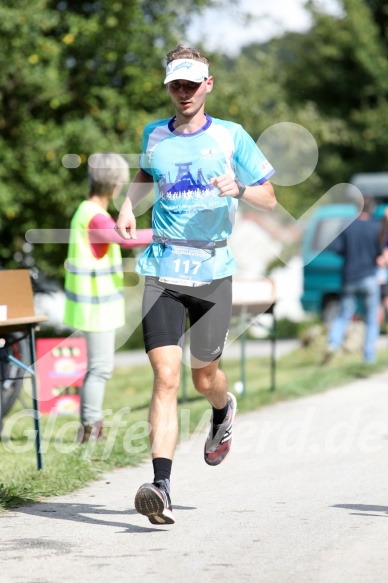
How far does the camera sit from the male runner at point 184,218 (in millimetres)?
5516

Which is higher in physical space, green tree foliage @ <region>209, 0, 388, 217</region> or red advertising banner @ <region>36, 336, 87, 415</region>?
green tree foliage @ <region>209, 0, 388, 217</region>

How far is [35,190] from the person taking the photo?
1541 centimetres

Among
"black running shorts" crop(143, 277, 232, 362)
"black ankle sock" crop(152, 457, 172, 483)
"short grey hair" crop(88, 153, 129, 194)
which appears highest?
"short grey hair" crop(88, 153, 129, 194)

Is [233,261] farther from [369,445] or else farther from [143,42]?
[143,42]

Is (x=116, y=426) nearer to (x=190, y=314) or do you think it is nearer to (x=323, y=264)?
(x=190, y=314)

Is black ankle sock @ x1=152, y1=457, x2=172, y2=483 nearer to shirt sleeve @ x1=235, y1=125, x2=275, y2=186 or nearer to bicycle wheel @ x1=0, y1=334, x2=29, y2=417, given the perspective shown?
shirt sleeve @ x1=235, y1=125, x2=275, y2=186

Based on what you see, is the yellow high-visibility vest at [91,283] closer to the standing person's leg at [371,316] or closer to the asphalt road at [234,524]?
the asphalt road at [234,524]

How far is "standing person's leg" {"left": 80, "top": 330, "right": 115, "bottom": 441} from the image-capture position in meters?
7.87

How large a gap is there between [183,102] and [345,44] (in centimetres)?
2624

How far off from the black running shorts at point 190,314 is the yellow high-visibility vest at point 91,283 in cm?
202

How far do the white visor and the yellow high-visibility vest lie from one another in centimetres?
235

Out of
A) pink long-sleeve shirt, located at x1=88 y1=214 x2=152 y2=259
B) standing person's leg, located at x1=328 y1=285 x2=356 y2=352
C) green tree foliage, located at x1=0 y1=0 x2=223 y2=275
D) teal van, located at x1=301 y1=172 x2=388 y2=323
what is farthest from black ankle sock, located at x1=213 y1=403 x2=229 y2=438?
teal van, located at x1=301 y1=172 x2=388 y2=323

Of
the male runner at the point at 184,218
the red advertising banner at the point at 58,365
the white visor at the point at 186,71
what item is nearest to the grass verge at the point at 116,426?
the red advertising banner at the point at 58,365

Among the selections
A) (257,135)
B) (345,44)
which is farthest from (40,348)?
(345,44)
